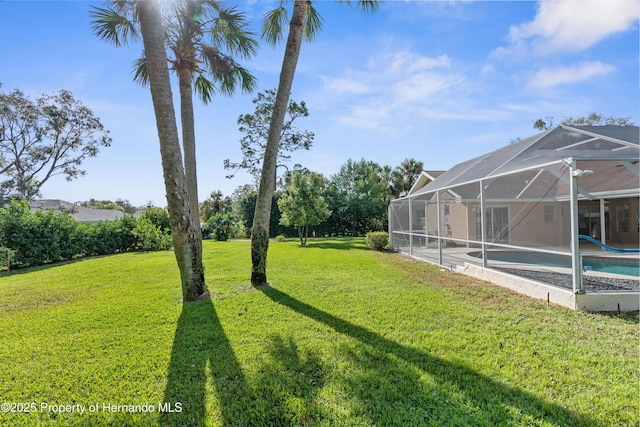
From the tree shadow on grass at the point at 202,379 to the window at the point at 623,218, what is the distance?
1554cm

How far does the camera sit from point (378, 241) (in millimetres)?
14250

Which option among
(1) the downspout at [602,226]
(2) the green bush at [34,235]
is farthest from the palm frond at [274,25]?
(1) the downspout at [602,226]

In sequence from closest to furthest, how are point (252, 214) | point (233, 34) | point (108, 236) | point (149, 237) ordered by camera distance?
1. point (233, 34)
2. point (108, 236)
3. point (149, 237)
4. point (252, 214)

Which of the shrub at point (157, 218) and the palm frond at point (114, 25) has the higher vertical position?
the palm frond at point (114, 25)

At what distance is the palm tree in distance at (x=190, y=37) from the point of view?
646 centimetres

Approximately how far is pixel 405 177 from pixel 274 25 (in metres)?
24.3

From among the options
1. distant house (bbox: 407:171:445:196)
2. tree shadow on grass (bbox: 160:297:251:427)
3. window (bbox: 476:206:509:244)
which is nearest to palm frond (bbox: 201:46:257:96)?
tree shadow on grass (bbox: 160:297:251:427)

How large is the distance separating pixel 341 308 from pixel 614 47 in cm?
906

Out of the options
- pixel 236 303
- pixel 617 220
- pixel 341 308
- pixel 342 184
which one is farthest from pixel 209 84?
pixel 342 184

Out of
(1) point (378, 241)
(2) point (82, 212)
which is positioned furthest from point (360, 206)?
(2) point (82, 212)

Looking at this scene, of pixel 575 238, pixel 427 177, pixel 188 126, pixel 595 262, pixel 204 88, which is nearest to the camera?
pixel 575 238

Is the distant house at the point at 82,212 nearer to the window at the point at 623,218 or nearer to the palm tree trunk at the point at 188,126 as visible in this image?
the palm tree trunk at the point at 188,126

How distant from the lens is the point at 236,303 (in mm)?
5348

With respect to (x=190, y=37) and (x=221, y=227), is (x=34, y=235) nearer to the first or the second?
(x=190, y=37)
